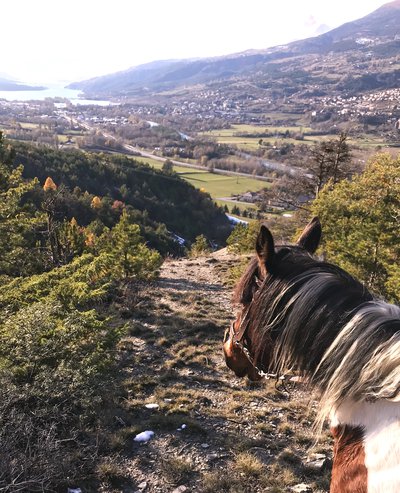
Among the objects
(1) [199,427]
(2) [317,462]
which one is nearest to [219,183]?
(1) [199,427]

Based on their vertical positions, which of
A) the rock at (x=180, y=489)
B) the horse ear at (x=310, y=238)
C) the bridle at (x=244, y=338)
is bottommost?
the rock at (x=180, y=489)

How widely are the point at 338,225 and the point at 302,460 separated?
27.9 ft

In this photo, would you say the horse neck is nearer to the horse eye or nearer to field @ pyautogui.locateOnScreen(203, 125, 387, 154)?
the horse eye

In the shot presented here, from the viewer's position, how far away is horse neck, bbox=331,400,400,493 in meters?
1.67

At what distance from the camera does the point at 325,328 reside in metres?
1.93

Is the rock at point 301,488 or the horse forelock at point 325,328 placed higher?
the horse forelock at point 325,328

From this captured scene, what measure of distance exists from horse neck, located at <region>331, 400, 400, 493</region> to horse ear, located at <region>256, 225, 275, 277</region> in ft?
2.65

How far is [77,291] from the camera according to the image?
6.78m

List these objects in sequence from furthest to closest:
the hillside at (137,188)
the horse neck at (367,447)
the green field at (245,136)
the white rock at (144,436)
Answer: the green field at (245,136) < the hillside at (137,188) < the white rock at (144,436) < the horse neck at (367,447)

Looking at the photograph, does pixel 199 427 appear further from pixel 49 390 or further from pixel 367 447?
pixel 367 447

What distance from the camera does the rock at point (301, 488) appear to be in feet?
14.9

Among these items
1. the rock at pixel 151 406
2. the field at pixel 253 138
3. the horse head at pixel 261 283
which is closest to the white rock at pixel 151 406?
Result: the rock at pixel 151 406

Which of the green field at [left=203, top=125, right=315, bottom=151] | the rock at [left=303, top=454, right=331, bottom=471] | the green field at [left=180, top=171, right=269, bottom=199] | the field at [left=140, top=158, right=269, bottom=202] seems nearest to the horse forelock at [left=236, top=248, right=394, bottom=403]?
the rock at [left=303, top=454, right=331, bottom=471]

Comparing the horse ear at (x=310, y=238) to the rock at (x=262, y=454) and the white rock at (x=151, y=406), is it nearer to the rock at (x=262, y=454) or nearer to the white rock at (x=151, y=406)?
the rock at (x=262, y=454)
